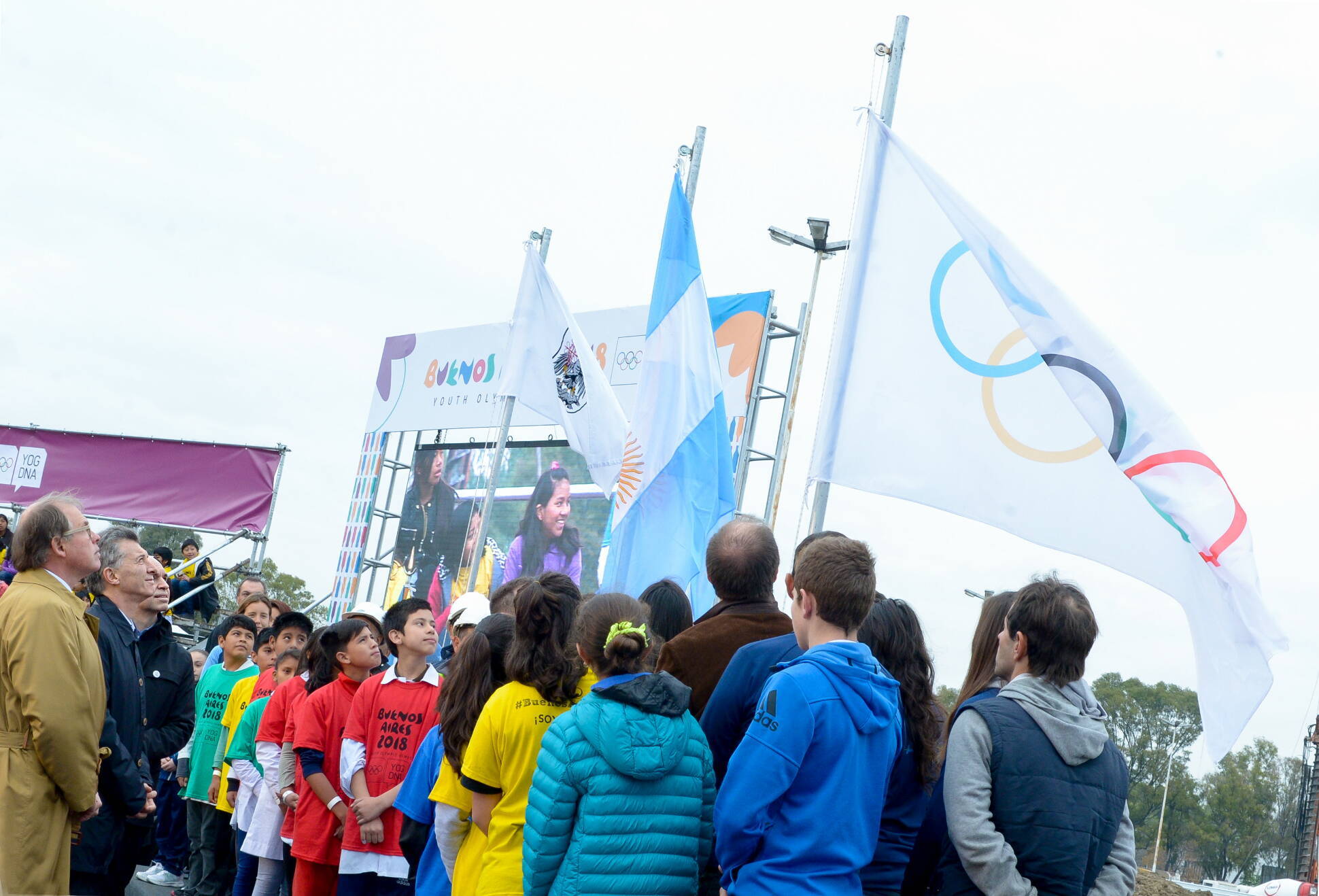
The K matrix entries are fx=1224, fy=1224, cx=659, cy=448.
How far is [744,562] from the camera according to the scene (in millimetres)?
4043

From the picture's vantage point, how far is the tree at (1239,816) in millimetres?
55688

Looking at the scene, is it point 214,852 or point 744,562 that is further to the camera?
point 214,852

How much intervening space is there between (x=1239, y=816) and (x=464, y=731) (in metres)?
61.6

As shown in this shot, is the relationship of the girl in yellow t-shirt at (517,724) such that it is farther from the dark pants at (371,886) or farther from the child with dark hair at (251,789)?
the child with dark hair at (251,789)

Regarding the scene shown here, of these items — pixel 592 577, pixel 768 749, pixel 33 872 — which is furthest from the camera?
pixel 592 577

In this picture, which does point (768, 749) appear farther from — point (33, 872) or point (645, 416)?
point (645, 416)

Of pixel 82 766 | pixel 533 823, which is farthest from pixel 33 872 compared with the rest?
pixel 533 823

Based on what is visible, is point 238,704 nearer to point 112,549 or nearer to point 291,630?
point 291,630

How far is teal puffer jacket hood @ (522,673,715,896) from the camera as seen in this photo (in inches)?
128

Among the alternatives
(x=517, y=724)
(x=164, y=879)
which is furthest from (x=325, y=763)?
(x=164, y=879)

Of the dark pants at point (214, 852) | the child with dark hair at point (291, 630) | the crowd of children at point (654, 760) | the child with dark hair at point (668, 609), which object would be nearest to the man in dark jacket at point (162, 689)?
the crowd of children at point (654, 760)

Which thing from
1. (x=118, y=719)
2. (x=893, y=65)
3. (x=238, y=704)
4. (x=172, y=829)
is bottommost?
(x=172, y=829)

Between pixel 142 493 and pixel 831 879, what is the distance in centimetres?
1414

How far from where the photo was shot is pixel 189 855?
899 cm
